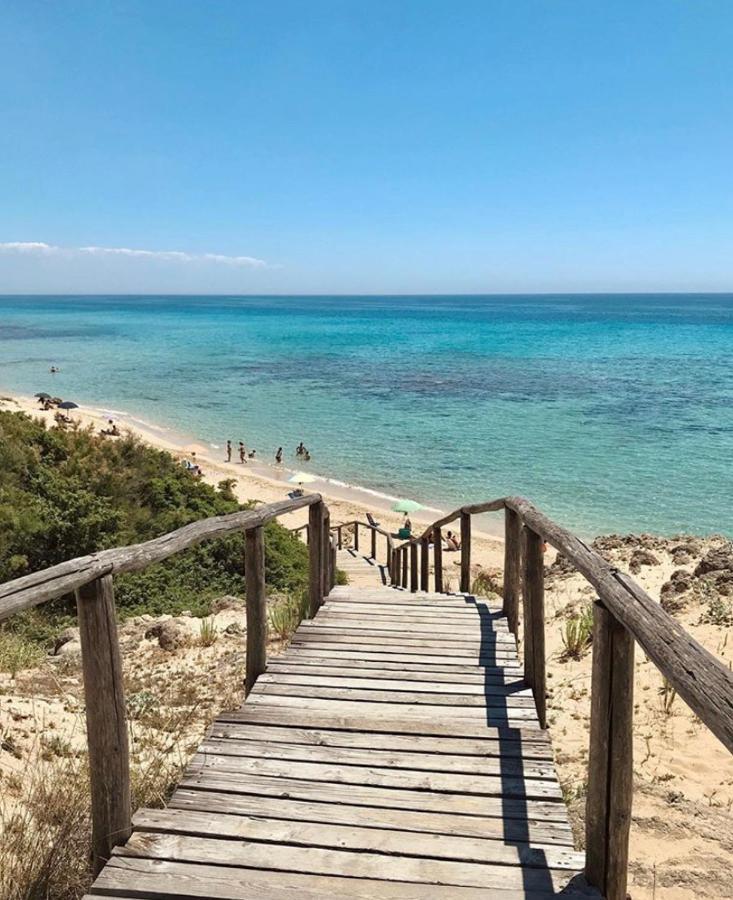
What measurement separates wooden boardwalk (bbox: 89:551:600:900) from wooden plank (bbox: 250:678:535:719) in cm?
1

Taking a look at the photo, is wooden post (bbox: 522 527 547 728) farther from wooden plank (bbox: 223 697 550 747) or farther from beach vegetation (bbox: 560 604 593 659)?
beach vegetation (bbox: 560 604 593 659)

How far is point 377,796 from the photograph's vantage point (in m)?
2.87

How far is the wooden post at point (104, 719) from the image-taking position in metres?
2.38

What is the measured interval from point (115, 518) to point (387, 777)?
654 cm

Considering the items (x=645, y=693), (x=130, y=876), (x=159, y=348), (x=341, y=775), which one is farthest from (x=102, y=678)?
(x=159, y=348)

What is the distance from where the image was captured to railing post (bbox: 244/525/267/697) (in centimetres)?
416

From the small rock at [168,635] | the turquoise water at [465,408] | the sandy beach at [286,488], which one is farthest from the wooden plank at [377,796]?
A: the turquoise water at [465,408]

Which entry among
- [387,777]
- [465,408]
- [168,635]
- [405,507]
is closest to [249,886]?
[387,777]

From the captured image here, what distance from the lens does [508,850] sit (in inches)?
98.0

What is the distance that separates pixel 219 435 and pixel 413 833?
28.4m

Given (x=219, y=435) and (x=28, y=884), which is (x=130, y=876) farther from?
(x=219, y=435)

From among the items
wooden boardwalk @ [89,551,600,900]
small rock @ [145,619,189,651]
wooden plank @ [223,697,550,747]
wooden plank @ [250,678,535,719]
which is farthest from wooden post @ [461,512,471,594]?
wooden plank @ [223,697,550,747]

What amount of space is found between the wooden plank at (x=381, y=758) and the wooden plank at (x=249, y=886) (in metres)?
0.82

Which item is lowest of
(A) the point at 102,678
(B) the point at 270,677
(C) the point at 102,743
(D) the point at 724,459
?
(D) the point at 724,459
